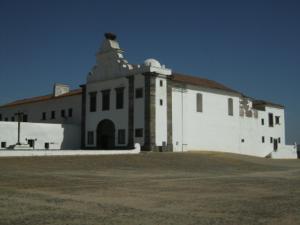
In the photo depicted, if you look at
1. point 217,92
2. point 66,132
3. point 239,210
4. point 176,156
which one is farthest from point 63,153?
point 239,210

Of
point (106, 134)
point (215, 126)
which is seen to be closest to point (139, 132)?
point (106, 134)

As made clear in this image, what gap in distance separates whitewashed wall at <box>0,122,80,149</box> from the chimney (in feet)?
29.5

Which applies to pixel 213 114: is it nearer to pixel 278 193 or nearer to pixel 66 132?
pixel 66 132

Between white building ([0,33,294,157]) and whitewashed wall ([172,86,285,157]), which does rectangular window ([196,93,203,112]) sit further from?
whitewashed wall ([172,86,285,157])

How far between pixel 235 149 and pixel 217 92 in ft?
23.1

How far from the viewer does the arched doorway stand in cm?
4219

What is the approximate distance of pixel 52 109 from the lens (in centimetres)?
5134

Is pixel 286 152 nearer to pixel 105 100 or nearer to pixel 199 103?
pixel 199 103

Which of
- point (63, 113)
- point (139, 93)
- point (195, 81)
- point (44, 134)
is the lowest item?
point (44, 134)

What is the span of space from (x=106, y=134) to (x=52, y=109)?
1155 cm

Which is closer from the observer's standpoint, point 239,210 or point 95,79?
point 239,210

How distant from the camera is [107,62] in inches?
1708

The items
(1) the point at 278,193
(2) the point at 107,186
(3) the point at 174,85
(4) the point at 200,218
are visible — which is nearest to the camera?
(4) the point at 200,218

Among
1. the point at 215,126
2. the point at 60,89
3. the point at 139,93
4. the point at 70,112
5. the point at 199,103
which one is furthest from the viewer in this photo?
the point at 60,89
